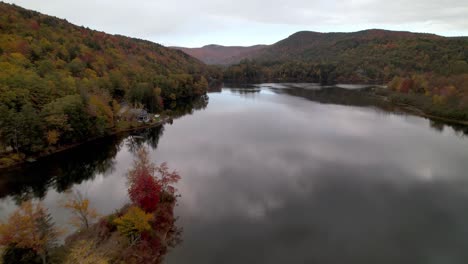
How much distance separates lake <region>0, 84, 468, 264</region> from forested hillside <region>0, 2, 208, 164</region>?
9.87ft

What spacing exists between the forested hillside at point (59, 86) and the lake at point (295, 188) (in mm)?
3007

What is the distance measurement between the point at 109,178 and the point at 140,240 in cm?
1183

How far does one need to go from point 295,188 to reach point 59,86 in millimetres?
32266

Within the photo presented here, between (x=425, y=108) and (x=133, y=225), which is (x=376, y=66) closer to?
(x=425, y=108)

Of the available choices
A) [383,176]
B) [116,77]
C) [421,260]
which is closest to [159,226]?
[421,260]

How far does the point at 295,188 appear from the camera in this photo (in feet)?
71.2

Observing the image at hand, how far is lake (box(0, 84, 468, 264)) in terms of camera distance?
15.2 metres

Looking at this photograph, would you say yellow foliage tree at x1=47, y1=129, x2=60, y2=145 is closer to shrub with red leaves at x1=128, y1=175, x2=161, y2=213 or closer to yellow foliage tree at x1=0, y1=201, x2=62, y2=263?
shrub with red leaves at x1=128, y1=175, x2=161, y2=213

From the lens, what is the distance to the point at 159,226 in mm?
16016

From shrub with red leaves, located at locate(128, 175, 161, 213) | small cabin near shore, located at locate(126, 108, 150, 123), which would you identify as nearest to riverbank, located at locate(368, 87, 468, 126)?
small cabin near shore, located at locate(126, 108, 150, 123)

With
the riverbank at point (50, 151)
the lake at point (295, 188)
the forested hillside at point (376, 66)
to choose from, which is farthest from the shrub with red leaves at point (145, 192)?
the forested hillside at point (376, 66)

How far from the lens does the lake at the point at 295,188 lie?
15172 mm


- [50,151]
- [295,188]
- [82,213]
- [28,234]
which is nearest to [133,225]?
[82,213]

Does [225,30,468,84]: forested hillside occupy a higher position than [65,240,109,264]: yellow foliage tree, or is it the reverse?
[225,30,468,84]: forested hillside
